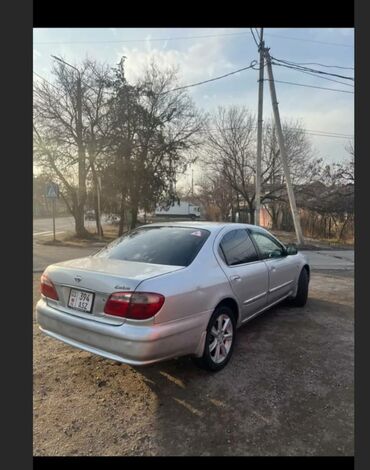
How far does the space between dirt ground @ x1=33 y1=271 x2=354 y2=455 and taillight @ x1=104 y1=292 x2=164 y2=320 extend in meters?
0.84

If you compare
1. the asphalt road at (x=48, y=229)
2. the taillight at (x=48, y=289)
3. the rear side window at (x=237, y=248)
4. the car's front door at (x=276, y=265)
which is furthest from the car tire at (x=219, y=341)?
the asphalt road at (x=48, y=229)

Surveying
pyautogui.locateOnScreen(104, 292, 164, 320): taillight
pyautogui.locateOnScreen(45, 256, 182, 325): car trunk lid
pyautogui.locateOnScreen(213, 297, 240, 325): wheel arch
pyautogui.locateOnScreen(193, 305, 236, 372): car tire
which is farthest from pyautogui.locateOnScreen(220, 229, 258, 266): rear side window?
pyautogui.locateOnScreen(104, 292, 164, 320): taillight

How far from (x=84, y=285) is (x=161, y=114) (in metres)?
20.5

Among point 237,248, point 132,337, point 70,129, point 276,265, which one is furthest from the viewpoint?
point 70,129

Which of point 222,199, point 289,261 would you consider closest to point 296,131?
point 222,199

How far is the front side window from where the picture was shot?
14.9 feet

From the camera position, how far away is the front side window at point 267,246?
4547mm

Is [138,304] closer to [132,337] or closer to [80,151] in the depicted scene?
[132,337]

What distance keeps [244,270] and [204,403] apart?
5.16 ft

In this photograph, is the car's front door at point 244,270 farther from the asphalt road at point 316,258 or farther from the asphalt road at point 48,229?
the asphalt road at point 48,229

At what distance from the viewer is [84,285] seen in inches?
118

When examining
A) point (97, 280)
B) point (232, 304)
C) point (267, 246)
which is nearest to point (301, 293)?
point (267, 246)

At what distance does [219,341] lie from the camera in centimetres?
341

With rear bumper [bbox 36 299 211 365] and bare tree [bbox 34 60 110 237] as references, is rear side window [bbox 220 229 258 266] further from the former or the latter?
bare tree [bbox 34 60 110 237]
